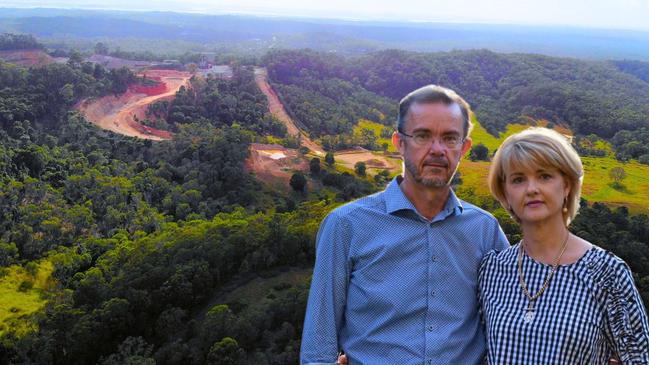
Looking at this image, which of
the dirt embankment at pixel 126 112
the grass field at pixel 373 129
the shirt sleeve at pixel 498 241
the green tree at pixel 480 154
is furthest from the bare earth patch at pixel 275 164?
the shirt sleeve at pixel 498 241

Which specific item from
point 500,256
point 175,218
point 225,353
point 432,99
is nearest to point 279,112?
point 175,218

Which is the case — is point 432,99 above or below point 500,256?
above

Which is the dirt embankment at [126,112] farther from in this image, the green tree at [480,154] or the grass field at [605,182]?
the green tree at [480,154]

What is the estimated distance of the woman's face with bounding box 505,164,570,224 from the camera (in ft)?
10.4

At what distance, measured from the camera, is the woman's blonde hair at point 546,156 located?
3154 millimetres

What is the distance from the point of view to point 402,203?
348cm

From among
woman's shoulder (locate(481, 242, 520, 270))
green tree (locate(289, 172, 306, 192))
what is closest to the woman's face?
woman's shoulder (locate(481, 242, 520, 270))

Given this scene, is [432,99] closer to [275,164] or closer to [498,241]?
[498,241]

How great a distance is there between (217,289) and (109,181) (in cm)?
1454

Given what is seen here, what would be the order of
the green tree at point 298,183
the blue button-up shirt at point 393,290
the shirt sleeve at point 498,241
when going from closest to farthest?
the blue button-up shirt at point 393,290
the shirt sleeve at point 498,241
the green tree at point 298,183

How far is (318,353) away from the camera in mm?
3389

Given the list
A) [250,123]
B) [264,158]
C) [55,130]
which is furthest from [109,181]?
[250,123]

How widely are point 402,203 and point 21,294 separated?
906 inches

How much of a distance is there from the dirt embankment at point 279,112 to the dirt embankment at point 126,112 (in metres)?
8.19
